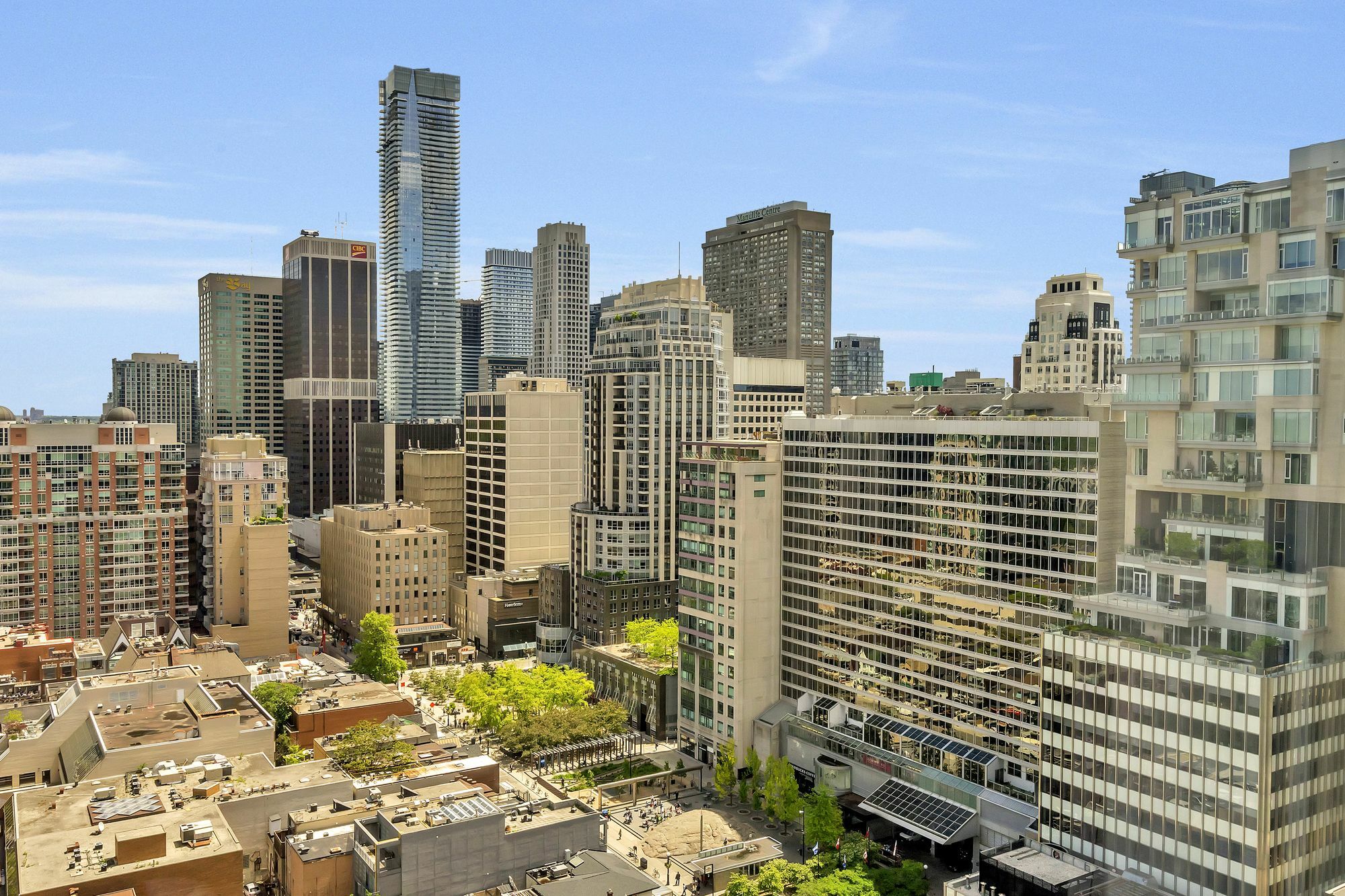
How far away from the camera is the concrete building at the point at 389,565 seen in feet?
147

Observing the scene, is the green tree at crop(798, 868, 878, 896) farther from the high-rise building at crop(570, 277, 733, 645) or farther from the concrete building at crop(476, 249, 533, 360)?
the concrete building at crop(476, 249, 533, 360)

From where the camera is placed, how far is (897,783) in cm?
2486

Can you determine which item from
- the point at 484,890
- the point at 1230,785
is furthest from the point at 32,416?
the point at 1230,785

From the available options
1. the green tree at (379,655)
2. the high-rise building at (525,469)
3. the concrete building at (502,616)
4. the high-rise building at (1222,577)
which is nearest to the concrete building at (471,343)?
the high-rise building at (525,469)

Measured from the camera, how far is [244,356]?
85.2m

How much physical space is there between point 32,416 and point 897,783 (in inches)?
1406

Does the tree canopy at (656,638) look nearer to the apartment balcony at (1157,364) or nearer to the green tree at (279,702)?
the green tree at (279,702)

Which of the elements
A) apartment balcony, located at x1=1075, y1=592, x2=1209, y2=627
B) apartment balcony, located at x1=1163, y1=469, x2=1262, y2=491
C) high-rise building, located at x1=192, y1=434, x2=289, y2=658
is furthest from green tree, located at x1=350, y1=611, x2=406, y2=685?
apartment balcony, located at x1=1163, y1=469, x2=1262, y2=491

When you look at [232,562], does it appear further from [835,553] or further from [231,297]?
[231,297]

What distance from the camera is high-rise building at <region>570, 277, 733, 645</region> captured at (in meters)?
40.1

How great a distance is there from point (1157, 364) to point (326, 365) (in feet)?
247

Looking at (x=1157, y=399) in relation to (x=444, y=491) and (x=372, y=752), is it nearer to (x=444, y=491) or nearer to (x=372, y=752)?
(x=372, y=752)

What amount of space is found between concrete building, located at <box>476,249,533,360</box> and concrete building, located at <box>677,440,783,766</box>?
108535mm

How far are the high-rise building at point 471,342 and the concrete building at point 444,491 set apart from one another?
258 ft
